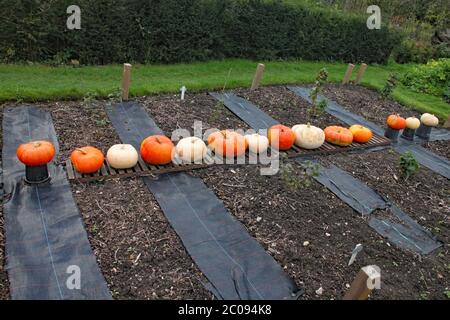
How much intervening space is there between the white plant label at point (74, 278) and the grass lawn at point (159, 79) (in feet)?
13.1

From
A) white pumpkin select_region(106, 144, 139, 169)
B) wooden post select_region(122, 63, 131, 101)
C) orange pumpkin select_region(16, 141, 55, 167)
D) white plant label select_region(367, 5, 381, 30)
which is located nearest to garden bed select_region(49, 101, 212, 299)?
white pumpkin select_region(106, 144, 139, 169)

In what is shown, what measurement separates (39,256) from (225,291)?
5.62 ft

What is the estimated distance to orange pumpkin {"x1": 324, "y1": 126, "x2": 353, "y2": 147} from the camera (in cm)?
633

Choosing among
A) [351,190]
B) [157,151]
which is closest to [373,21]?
[351,190]

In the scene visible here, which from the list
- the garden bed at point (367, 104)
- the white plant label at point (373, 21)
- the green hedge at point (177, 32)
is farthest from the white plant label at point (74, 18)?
the white plant label at point (373, 21)

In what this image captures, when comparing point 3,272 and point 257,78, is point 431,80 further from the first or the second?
point 3,272

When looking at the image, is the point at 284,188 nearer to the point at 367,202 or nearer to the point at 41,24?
the point at 367,202

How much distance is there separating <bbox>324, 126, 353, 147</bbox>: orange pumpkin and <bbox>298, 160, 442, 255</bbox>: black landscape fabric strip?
75 centimetres

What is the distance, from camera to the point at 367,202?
16.5ft

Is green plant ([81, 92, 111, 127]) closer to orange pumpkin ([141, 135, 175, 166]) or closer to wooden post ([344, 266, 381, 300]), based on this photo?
orange pumpkin ([141, 135, 175, 166])

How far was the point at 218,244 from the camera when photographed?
397cm

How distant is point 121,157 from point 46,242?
1.39 m

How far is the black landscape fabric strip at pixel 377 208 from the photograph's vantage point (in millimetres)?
4422

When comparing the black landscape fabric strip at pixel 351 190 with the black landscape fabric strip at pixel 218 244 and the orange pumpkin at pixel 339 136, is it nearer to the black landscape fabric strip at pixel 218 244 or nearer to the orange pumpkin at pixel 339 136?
the orange pumpkin at pixel 339 136
